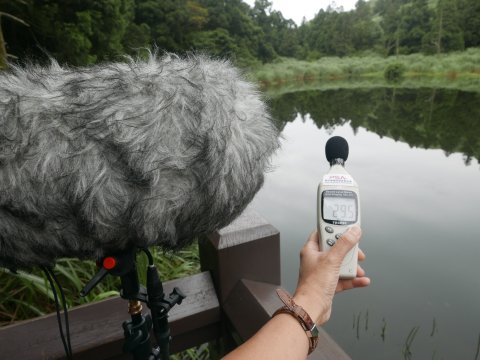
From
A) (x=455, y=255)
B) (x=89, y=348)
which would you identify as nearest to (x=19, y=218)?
(x=89, y=348)

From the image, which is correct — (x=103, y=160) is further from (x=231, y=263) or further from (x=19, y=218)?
(x=231, y=263)

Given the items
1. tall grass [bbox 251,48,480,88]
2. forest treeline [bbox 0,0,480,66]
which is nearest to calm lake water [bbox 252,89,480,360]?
forest treeline [bbox 0,0,480,66]

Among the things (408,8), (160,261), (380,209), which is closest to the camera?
(160,261)

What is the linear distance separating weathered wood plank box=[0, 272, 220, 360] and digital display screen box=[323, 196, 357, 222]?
0.49m

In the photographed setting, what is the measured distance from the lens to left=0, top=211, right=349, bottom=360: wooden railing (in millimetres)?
843

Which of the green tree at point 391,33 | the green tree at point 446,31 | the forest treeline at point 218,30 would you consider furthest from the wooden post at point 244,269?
the green tree at point 391,33

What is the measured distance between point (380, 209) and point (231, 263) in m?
3.18

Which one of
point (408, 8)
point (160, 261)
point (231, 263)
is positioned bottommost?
point (160, 261)

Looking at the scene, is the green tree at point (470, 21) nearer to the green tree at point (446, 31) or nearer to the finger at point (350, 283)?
the green tree at point (446, 31)

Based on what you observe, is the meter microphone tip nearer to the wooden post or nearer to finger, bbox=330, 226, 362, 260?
finger, bbox=330, 226, 362, 260

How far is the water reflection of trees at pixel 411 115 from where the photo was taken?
5.79 metres

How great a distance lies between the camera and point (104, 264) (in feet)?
1.67

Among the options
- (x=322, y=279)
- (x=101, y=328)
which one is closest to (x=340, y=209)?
(x=322, y=279)

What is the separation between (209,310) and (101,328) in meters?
0.29
